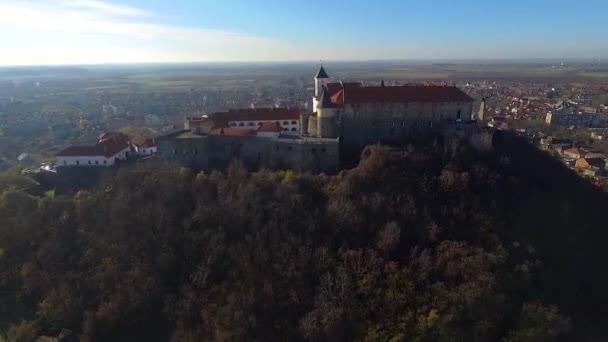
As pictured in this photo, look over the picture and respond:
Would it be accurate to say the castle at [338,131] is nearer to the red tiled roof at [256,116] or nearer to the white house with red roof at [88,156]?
the red tiled roof at [256,116]

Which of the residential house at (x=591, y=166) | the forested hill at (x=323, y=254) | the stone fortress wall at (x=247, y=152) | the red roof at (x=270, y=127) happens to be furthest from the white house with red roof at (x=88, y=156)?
the residential house at (x=591, y=166)

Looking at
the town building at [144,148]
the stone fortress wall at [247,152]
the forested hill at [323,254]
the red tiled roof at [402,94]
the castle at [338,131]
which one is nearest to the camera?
the forested hill at [323,254]

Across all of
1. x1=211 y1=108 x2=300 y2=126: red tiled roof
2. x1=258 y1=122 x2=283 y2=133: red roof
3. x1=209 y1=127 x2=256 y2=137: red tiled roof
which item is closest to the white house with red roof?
x1=209 y1=127 x2=256 y2=137: red tiled roof

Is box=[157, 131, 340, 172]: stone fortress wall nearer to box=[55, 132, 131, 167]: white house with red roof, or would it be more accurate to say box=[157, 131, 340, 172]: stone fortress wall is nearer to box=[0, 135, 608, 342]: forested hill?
box=[0, 135, 608, 342]: forested hill

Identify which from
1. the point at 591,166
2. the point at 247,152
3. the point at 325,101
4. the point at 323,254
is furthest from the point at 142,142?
the point at 591,166

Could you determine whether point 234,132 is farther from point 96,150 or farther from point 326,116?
point 96,150

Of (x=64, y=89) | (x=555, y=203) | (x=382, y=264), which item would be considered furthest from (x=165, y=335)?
(x=64, y=89)

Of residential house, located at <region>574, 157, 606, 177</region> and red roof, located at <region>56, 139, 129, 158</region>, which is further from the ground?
red roof, located at <region>56, 139, 129, 158</region>
